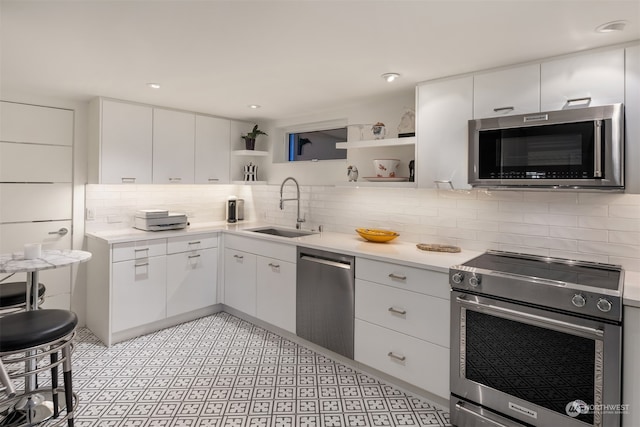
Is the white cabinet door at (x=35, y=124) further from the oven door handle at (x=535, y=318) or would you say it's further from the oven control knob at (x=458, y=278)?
the oven door handle at (x=535, y=318)

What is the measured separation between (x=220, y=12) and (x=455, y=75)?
1659mm

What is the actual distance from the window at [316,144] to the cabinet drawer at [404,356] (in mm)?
1927

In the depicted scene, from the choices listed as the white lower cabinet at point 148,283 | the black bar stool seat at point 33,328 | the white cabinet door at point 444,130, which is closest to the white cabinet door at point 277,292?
the white lower cabinet at point 148,283

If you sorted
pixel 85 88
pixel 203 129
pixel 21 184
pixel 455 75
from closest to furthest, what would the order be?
1. pixel 455 75
2. pixel 85 88
3. pixel 21 184
4. pixel 203 129

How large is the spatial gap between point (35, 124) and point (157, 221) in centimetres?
137

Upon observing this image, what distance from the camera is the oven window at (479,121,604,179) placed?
1.98m

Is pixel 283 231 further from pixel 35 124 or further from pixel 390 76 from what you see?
pixel 35 124

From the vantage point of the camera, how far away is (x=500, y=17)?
1.73 m

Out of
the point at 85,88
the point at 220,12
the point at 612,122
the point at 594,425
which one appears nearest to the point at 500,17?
the point at 612,122

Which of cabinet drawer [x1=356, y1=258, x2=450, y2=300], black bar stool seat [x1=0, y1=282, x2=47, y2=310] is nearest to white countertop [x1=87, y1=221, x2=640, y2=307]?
cabinet drawer [x1=356, y1=258, x2=450, y2=300]

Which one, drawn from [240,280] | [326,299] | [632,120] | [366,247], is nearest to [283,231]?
[240,280]

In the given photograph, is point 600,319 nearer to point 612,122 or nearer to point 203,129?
point 612,122

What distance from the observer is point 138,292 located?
331 centimetres

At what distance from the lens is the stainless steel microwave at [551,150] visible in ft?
6.26
